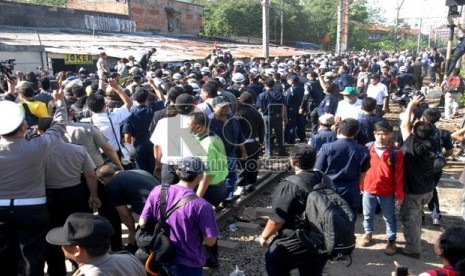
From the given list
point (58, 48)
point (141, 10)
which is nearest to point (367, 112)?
point (58, 48)

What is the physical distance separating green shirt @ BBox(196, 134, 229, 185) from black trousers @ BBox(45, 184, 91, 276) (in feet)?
4.11

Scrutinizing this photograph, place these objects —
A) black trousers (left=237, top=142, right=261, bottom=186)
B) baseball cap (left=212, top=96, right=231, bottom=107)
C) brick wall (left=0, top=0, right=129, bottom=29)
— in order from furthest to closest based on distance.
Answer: brick wall (left=0, top=0, right=129, bottom=29), black trousers (left=237, top=142, right=261, bottom=186), baseball cap (left=212, top=96, right=231, bottom=107)

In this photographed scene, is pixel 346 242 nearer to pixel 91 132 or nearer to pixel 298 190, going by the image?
pixel 298 190

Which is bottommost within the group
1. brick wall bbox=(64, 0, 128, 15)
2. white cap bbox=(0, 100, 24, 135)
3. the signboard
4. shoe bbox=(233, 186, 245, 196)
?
shoe bbox=(233, 186, 245, 196)

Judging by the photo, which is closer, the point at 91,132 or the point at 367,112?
the point at 91,132

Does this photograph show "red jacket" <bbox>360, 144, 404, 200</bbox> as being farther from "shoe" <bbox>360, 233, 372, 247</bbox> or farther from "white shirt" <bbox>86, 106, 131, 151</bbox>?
"white shirt" <bbox>86, 106, 131, 151</bbox>

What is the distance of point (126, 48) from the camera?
1827 cm

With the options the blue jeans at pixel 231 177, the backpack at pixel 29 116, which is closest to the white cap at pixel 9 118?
the backpack at pixel 29 116

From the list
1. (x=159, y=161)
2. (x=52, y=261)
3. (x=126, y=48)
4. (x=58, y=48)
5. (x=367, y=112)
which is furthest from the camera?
(x=126, y=48)

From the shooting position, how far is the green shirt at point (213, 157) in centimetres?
425

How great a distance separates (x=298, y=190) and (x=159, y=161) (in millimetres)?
2097

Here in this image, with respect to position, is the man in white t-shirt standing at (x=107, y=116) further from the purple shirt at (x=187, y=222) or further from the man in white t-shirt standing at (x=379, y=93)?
the man in white t-shirt standing at (x=379, y=93)

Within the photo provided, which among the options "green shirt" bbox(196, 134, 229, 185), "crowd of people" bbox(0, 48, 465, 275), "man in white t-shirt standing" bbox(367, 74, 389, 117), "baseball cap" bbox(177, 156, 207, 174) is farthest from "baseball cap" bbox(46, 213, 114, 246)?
"man in white t-shirt standing" bbox(367, 74, 389, 117)

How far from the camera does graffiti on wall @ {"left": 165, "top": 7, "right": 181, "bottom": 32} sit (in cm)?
3541
